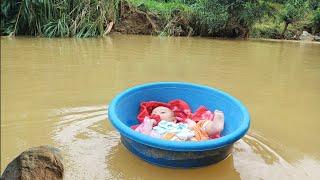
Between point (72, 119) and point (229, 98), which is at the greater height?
point (229, 98)

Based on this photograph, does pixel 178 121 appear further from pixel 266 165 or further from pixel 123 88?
pixel 123 88

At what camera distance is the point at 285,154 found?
317cm

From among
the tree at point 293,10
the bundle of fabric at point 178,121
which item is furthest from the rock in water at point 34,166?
the tree at point 293,10

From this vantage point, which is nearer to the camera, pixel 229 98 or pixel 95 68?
pixel 229 98

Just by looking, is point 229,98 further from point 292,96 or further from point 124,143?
point 292,96

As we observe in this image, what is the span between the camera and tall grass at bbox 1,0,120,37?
8.65 m

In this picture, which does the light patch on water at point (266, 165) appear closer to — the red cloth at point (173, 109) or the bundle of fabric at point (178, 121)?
the bundle of fabric at point (178, 121)

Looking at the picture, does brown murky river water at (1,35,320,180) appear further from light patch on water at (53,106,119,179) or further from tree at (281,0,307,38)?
tree at (281,0,307,38)

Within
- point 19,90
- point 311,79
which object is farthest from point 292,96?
point 19,90

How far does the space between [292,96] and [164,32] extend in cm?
653

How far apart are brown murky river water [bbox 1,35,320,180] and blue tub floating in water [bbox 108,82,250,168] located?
0.11 m

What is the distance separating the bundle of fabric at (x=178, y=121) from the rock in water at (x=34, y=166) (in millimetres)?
977

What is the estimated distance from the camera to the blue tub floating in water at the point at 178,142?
8.43 feet

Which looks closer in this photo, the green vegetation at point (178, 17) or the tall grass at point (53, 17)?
the tall grass at point (53, 17)
